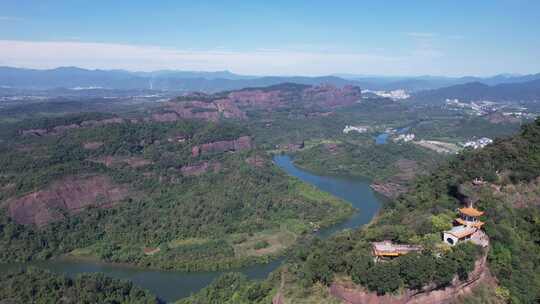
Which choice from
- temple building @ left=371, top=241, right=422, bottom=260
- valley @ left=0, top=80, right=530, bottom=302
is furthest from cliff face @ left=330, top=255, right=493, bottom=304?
temple building @ left=371, top=241, right=422, bottom=260

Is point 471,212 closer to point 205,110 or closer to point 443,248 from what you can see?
point 443,248

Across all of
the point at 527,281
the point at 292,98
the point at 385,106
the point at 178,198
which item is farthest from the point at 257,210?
the point at 385,106

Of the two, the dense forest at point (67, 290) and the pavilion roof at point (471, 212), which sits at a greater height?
the pavilion roof at point (471, 212)

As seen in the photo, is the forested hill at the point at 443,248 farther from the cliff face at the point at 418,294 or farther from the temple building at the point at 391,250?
the temple building at the point at 391,250

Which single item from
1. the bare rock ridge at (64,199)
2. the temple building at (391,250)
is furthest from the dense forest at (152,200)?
the temple building at (391,250)

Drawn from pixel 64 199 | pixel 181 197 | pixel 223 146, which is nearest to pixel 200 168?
pixel 223 146
